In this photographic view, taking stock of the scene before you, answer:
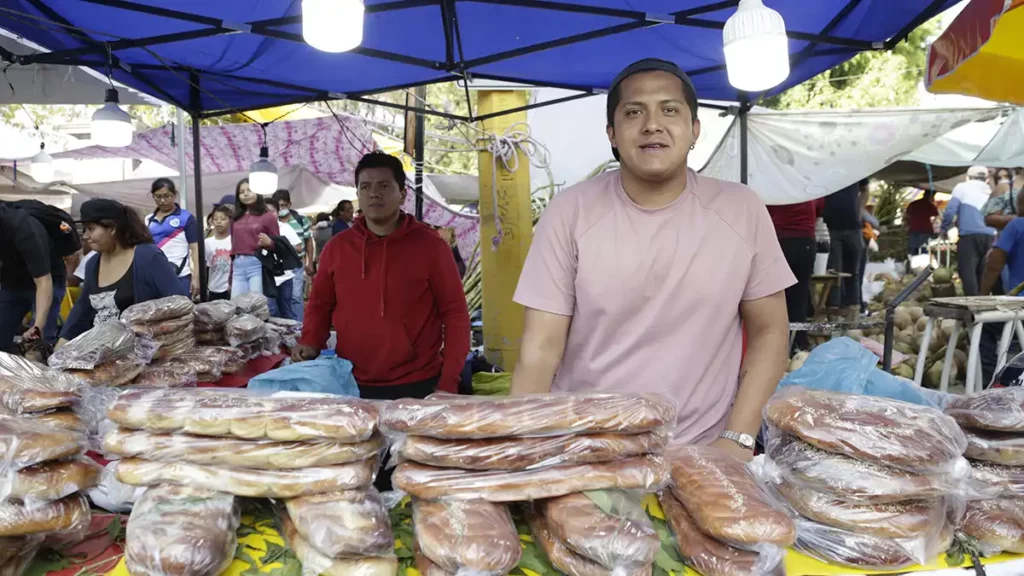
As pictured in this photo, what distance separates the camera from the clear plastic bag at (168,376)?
3523 millimetres

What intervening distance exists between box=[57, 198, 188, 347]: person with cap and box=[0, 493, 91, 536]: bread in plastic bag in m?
2.84

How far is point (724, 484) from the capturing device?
1347mm

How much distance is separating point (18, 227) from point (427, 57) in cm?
289

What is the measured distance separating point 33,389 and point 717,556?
1.59 metres

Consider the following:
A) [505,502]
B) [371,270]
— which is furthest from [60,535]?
[371,270]

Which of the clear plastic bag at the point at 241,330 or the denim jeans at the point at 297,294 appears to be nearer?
the clear plastic bag at the point at 241,330

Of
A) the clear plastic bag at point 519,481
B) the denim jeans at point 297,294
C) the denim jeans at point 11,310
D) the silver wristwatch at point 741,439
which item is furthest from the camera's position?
the denim jeans at point 297,294

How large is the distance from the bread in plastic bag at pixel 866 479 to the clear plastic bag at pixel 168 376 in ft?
9.91

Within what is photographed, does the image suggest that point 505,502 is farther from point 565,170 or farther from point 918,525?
point 565,170

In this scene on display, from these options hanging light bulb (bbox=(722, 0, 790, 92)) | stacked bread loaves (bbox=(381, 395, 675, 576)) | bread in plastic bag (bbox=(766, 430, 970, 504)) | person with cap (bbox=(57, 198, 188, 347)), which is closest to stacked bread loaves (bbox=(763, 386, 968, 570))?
bread in plastic bag (bbox=(766, 430, 970, 504))

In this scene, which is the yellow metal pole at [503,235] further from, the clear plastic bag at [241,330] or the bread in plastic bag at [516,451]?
the bread in plastic bag at [516,451]

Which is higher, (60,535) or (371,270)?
(371,270)

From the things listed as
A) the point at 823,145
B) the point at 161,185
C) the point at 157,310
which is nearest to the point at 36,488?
the point at 157,310

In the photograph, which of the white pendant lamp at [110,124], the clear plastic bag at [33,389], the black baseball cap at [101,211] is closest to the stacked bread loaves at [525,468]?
the clear plastic bag at [33,389]
